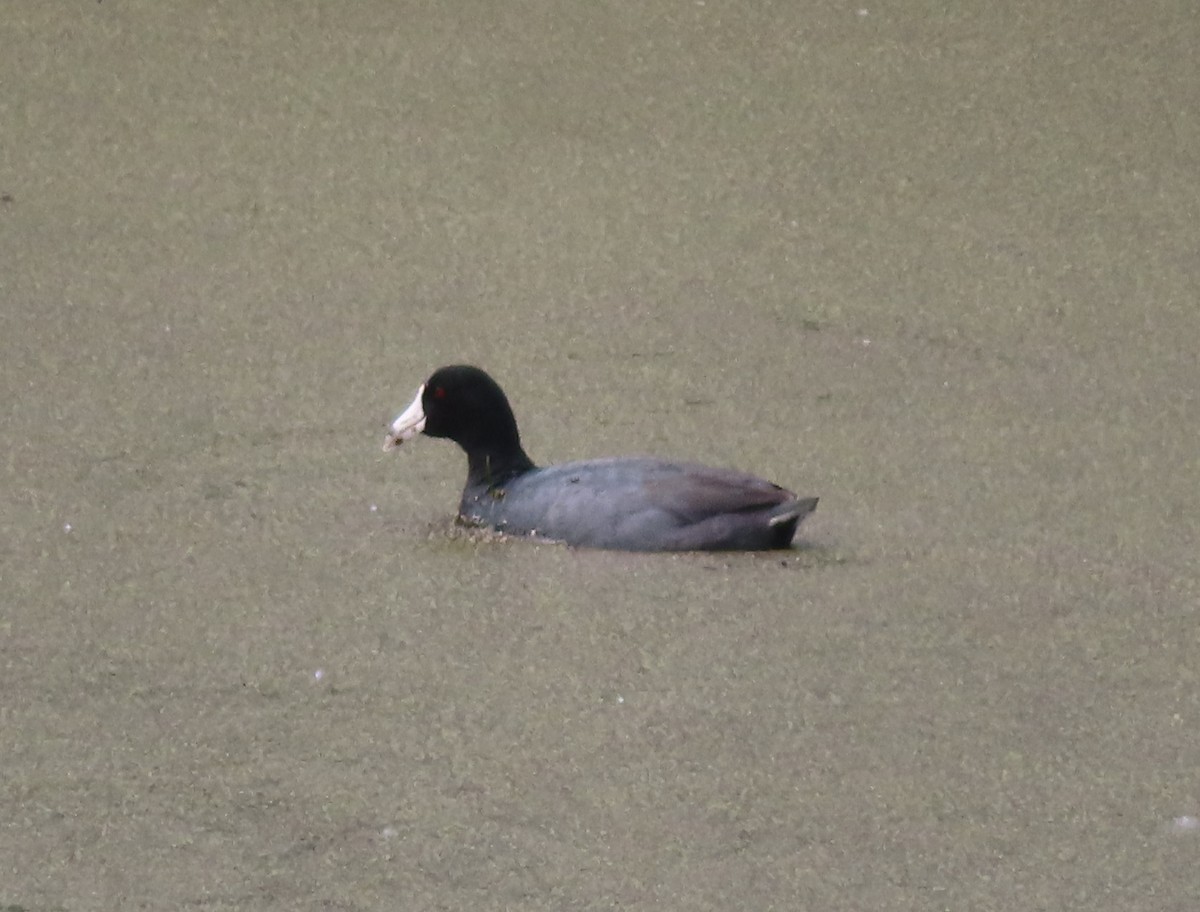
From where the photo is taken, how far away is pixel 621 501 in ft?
8.22

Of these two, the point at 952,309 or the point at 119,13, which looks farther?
the point at 119,13

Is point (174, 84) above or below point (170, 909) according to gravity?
above

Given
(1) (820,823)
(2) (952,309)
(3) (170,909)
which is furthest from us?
(2) (952,309)

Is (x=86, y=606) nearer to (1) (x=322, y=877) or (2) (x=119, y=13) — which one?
(1) (x=322, y=877)

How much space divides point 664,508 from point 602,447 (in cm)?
31

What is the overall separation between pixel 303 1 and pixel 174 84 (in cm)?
35

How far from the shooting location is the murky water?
188 cm

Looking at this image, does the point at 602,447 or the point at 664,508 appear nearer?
the point at 664,508

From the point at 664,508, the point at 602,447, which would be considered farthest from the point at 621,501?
the point at 602,447

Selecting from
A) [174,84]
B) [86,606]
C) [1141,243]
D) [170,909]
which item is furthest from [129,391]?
[1141,243]

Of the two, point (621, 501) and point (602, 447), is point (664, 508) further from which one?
point (602, 447)

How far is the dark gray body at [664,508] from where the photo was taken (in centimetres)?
249

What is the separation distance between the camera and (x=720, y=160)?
3566 mm

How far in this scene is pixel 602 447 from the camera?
2.79 m
